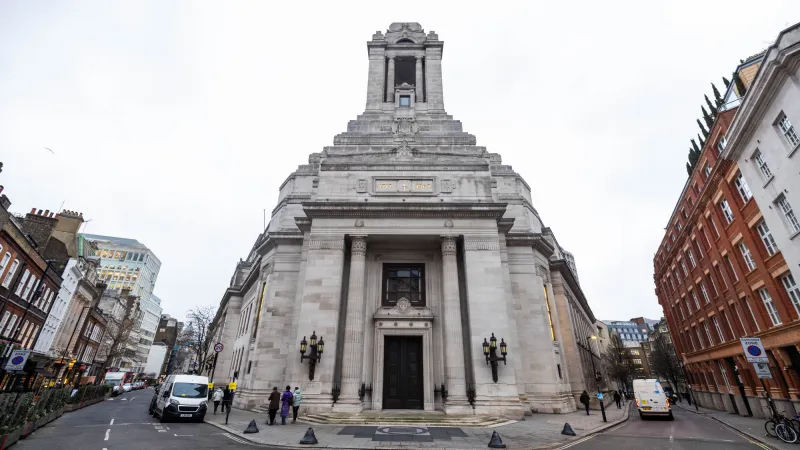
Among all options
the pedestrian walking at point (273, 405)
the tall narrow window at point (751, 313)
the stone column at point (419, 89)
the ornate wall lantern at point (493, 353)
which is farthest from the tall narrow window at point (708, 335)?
the pedestrian walking at point (273, 405)

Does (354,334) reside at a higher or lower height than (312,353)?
higher

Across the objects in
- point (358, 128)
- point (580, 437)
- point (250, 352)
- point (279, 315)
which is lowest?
point (580, 437)

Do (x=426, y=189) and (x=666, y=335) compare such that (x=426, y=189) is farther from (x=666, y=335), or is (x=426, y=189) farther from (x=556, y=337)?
(x=666, y=335)

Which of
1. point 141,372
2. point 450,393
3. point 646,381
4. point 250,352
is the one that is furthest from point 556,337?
point 141,372

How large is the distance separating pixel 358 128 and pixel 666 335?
95628 millimetres

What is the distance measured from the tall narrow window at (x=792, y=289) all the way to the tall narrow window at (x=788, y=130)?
26.2 feet

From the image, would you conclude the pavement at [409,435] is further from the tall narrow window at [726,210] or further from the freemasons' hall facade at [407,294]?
the tall narrow window at [726,210]

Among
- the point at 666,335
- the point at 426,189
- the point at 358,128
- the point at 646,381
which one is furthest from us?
the point at 666,335

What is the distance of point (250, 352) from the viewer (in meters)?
29.4

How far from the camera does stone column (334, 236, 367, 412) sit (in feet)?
66.0

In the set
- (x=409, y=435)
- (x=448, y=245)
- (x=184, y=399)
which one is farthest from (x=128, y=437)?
(x=448, y=245)

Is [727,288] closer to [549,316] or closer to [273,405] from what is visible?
[549,316]

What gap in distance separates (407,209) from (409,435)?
13462 millimetres

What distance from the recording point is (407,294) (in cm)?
2484
